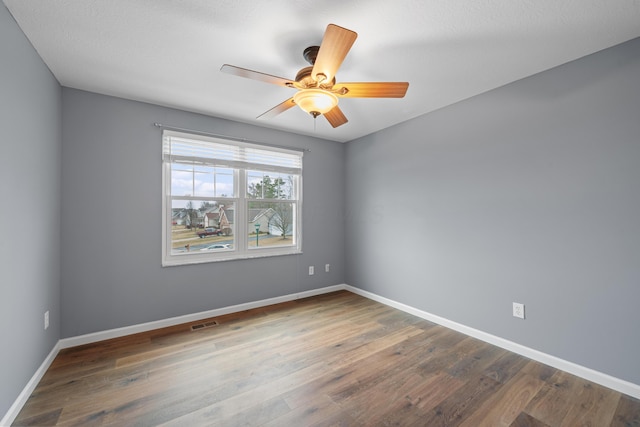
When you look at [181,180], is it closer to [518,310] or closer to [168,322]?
[168,322]

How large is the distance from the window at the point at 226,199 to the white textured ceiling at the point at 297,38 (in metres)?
0.77

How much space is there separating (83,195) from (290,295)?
2658mm

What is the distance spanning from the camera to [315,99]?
1.90 meters

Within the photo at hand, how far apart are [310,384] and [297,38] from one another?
8.25 feet

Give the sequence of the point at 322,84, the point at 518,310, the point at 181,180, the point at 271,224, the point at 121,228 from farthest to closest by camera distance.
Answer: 1. the point at 271,224
2. the point at 181,180
3. the point at 121,228
4. the point at 518,310
5. the point at 322,84

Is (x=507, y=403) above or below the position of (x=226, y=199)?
below

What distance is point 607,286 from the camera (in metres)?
2.03

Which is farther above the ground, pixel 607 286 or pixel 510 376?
pixel 607 286

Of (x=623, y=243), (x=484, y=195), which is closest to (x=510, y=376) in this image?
(x=623, y=243)

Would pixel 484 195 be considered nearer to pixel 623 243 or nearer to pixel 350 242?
pixel 623 243

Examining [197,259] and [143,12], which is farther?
[197,259]

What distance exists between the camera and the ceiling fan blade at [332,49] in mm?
1414

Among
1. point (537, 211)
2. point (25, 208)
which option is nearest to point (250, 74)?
point (25, 208)

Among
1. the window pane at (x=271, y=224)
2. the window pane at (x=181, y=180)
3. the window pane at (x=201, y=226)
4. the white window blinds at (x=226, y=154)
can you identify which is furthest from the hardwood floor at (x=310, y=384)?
the white window blinds at (x=226, y=154)
